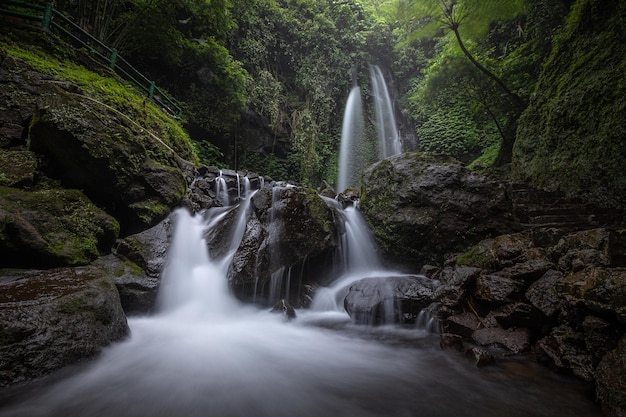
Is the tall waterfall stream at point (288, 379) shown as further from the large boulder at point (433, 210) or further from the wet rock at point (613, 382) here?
the large boulder at point (433, 210)

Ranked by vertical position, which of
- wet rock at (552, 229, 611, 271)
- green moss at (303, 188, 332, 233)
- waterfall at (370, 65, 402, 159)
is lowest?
wet rock at (552, 229, 611, 271)

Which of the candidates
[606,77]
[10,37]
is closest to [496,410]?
[606,77]

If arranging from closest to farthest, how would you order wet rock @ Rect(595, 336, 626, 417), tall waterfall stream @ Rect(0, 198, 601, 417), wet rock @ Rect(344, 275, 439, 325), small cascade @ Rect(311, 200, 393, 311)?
wet rock @ Rect(595, 336, 626, 417) → tall waterfall stream @ Rect(0, 198, 601, 417) → wet rock @ Rect(344, 275, 439, 325) → small cascade @ Rect(311, 200, 393, 311)

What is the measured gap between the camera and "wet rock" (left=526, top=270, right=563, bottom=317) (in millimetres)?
3201

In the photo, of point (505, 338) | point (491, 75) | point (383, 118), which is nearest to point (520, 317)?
point (505, 338)

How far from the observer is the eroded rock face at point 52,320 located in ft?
7.82

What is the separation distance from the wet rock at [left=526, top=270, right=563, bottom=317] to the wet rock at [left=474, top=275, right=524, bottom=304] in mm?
138

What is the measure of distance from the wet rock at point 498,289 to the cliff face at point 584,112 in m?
3.55

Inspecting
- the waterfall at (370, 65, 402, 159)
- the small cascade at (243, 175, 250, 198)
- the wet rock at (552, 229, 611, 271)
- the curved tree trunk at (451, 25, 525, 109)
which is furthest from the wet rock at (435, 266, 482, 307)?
the waterfall at (370, 65, 402, 159)

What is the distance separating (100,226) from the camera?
485 centimetres

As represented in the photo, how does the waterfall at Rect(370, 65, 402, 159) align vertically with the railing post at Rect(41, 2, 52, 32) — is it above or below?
above

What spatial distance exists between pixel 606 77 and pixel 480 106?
176 inches

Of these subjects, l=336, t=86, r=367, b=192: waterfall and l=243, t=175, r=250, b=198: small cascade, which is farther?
l=336, t=86, r=367, b=192: waterfall

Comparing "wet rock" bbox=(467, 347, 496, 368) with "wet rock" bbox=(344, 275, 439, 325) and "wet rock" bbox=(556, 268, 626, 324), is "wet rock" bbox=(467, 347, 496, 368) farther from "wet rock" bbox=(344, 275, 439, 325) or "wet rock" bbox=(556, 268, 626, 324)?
"wet rock" bbox=(344, 275, 439, 325)
